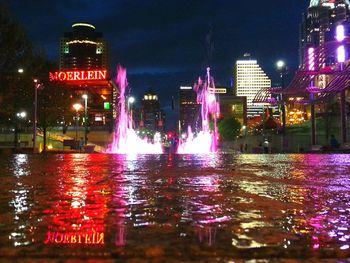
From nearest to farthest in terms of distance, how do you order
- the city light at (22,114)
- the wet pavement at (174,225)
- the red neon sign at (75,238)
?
the wet pavement at (174,225) < the red neon sign at (75,238) < the city light at (22,114)

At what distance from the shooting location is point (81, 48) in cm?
17600

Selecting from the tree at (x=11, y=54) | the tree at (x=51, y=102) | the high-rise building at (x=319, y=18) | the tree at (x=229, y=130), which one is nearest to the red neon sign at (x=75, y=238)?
the tree at (x=11, y=54)

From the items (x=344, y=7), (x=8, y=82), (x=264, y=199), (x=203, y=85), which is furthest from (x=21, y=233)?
(x=203, y=85)

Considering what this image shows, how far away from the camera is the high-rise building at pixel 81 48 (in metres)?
175

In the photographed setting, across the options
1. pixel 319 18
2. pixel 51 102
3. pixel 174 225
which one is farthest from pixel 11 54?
pixel 319 18

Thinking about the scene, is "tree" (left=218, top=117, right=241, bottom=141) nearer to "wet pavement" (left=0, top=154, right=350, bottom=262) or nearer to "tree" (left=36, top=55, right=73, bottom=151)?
"tree" (left=36, top=55, right=73, bottom=151)

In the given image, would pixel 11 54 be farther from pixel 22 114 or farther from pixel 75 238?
pixel 75 238

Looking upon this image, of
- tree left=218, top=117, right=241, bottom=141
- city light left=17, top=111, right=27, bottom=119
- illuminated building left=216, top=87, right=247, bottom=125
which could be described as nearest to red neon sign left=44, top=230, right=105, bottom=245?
city light left=17, top=111, right=27, bottom=119

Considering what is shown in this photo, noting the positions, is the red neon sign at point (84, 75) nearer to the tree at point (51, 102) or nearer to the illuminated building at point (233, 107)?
the tree at point (51, 102)

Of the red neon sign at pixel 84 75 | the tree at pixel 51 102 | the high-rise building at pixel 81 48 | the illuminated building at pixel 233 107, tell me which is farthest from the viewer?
the high-rise building at pixel 81 48

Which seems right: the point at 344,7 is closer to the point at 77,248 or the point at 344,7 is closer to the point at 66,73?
the point at 66,73

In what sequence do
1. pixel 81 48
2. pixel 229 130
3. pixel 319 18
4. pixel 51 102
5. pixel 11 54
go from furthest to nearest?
pixel 81 48
pixel 319 18
pixel 229 130
pixel 51 102
pixel 11 54

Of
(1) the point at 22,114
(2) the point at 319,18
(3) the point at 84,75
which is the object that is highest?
(2) the point at 319,18

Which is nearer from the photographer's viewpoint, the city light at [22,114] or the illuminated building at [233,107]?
the city light at [22,114]
